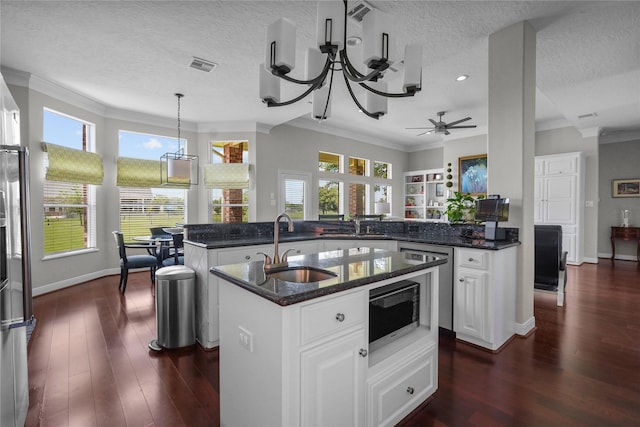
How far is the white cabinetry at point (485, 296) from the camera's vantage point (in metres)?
2.57

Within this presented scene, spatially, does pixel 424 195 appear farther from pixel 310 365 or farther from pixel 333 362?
pixel 310 365

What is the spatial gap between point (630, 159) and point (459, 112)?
447cm

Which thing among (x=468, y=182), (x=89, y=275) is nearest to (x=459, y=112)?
(x=468, y=182)

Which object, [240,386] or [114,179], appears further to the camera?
[114,179]

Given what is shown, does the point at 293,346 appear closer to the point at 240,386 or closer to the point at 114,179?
the point at 240,386

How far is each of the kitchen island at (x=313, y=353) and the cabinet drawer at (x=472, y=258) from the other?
41.0 inches

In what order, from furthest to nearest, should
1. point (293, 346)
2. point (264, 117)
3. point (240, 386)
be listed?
point (264, 117) → point (240, 386) → point (293, 346)

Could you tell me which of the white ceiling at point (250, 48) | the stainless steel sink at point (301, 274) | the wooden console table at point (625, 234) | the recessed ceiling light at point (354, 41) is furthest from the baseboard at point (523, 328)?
the wooden console table at point (625, 234)

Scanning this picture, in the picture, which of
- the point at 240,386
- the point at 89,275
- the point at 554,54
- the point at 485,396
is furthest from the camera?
the point at 89,275

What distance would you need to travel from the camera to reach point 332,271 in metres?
1.63

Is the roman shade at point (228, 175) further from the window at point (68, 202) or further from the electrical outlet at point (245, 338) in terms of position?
the electrical outlet at point (245, 338)

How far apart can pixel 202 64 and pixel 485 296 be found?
13.0 feet

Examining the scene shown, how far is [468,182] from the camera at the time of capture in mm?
7660

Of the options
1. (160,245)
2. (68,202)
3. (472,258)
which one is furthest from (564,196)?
(68,202)
